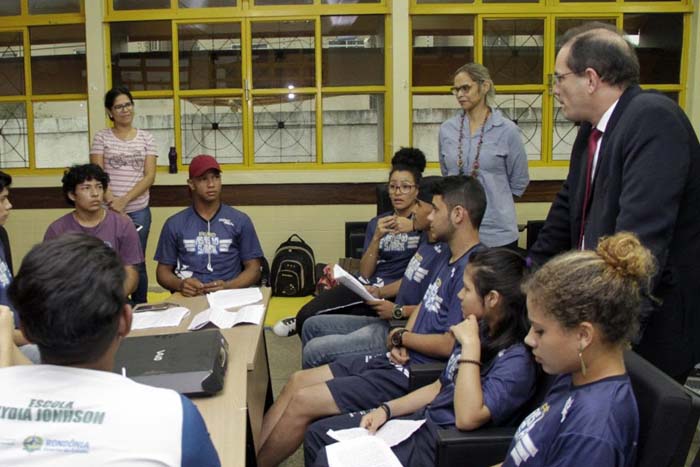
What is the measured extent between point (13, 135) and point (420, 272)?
4.56 metres

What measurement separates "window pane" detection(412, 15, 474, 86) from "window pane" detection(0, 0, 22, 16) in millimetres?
3418

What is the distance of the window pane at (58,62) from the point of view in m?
5.62

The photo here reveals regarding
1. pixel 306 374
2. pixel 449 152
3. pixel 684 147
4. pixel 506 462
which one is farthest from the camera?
pixel 449 152

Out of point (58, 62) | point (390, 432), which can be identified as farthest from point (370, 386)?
point (58, 62)

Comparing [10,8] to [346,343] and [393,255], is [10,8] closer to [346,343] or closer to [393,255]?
[393,255]

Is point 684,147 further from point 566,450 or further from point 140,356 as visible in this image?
point 140,356

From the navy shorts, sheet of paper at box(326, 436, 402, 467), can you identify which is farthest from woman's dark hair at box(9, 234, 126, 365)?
the navy shorts

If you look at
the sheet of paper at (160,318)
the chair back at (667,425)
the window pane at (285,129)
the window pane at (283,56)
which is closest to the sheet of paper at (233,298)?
the sheet of paper at (160,318)

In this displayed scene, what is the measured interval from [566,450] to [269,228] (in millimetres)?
4384

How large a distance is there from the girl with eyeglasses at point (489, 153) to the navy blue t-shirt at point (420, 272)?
787 millimetres

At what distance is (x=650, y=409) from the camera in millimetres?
1266

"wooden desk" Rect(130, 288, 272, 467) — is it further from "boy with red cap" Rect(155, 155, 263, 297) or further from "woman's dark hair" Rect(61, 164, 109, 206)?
"woman's dark hair" Rect(61, 164, 109, 206)

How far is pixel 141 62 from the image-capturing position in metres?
5.59

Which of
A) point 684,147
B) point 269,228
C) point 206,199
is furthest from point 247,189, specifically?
point 684,147
